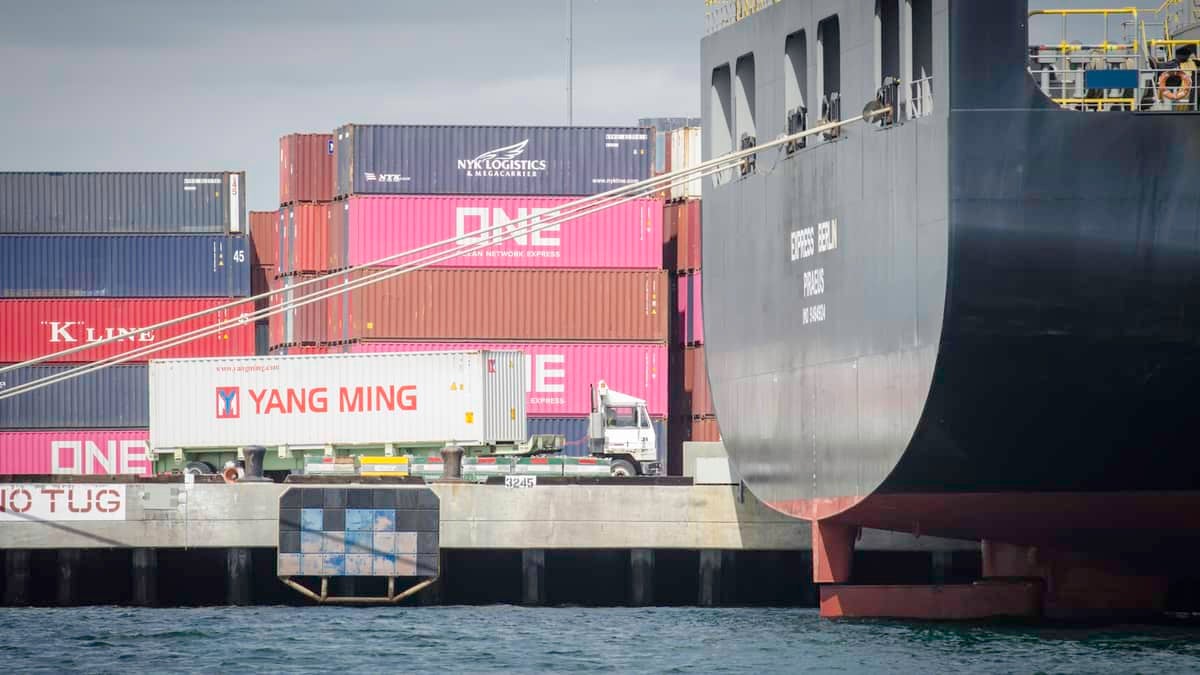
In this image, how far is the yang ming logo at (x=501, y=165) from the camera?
51031 millimetres

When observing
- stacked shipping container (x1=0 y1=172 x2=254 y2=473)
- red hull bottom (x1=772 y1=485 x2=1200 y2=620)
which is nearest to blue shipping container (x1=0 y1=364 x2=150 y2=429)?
stacked shipping container (x1=0 y1=172 x2=254 y2=473)

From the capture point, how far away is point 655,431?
5056 cm

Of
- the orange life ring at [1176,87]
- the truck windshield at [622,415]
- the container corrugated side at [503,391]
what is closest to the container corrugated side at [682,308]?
the truck windshield at [622,415]

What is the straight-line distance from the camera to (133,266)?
5350 cm

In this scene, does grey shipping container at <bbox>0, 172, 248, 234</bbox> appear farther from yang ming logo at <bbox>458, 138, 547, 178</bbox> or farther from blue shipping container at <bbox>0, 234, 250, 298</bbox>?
yang ming logo at <bbox>458, 138, 547, 178</bbox>

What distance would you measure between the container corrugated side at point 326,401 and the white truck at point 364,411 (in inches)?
0.9

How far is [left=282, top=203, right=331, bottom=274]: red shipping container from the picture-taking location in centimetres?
5203

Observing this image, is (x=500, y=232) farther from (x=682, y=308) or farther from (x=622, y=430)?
(x=622, y=430)

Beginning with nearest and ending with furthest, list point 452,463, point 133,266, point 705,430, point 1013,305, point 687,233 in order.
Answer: point 1013,305 < point 452,463 < point 705,430 < point 687,233 < point 133,266

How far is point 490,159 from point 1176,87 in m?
25.2

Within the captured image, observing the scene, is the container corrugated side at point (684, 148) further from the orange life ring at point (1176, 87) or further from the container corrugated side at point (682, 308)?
the orange life ring at point (1176, 87)

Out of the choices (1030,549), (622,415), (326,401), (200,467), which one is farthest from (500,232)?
(1030,549)

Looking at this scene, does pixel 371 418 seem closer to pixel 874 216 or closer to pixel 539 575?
pixel 539 575

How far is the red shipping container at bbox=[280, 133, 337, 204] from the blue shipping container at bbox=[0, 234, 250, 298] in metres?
2.42
